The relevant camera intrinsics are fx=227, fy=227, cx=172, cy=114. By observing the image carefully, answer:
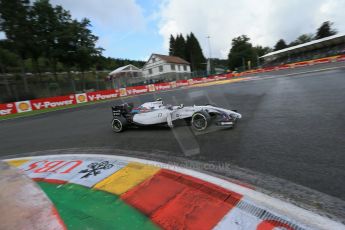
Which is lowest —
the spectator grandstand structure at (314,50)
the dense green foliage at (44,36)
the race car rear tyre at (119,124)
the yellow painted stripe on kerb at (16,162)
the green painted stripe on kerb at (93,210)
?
the green painted stripe on kerb at (93,210)

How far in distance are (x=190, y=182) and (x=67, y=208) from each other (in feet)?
5.61

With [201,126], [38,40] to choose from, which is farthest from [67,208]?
[38,40]

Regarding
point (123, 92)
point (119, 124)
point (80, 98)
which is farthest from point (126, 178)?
point (123, 92)

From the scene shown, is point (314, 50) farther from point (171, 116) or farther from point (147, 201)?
point (147, 201)

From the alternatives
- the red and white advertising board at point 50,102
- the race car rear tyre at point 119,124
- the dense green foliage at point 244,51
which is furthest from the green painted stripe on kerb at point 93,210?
the dense green foliage at point 244,51

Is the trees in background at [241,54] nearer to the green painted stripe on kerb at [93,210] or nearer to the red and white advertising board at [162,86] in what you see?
the red and white advertising board at [162,86]

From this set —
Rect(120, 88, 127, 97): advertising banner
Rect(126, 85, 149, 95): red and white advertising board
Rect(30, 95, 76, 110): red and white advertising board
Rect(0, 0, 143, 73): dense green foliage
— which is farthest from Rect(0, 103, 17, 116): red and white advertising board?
Rect(126, 85, 149, 95): red and white advertising board

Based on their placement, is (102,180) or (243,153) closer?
(102,180)

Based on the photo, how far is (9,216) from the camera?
2961 mm

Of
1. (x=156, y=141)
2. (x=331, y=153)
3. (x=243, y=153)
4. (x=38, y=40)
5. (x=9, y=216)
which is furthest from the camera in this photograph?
(x=38, y=40)

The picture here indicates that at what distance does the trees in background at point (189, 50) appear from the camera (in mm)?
85750

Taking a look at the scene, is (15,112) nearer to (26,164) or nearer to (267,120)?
(26,164)

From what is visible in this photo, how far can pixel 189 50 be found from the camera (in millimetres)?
87062

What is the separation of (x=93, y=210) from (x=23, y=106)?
21.5 metres
